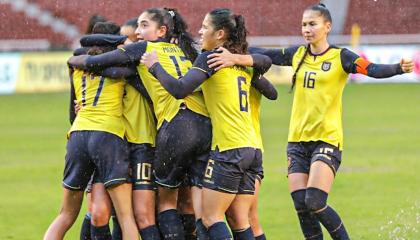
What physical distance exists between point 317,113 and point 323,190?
0.69m

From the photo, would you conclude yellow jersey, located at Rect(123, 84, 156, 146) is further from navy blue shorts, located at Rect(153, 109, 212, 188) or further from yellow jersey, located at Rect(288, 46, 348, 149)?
yellow jersey, located at Rect(288, 46, 348, 149)

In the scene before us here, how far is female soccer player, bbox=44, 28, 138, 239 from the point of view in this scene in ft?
24.3

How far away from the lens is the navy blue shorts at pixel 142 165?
751 centimetres

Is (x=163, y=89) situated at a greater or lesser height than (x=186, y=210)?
greater

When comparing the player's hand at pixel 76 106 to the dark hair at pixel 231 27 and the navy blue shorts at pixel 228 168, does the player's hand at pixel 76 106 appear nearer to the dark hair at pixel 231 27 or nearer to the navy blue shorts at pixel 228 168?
the navy blue shorts at pixel 228 168

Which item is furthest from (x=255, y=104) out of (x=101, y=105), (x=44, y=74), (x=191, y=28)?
(x=44, y=74)

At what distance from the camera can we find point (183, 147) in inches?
285

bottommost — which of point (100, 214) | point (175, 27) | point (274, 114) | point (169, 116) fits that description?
point (274, 114)

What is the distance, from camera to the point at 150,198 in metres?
7.52

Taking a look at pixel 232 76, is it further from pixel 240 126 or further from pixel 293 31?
pixel 293 31

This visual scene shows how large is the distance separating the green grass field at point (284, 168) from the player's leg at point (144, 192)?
7.54 feet

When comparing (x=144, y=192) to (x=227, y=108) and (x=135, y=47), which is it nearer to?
(x=227, y=108)

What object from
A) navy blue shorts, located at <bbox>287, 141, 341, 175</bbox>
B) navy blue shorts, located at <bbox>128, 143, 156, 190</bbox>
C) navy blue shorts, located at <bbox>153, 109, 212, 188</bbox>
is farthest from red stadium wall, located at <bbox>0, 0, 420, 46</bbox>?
navy blue shorts, located at <bbox>153, 109, 212, 188</bbox>

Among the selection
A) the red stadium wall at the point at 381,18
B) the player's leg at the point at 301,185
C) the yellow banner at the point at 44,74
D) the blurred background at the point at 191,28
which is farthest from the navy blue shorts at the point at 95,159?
the yellow banner at the point at 44,74
